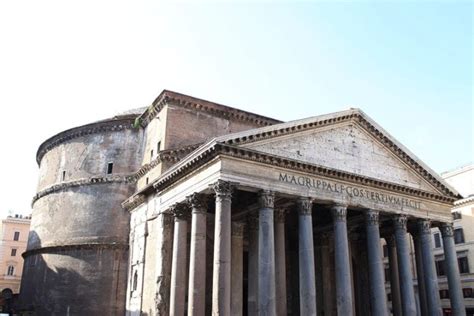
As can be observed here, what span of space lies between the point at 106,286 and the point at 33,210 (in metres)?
7.80

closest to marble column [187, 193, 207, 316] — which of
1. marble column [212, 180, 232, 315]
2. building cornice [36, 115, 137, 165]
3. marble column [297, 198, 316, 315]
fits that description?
marble column [212, 180, 232, 315]

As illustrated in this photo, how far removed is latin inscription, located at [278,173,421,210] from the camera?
1330 cm

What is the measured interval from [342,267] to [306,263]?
133 cm

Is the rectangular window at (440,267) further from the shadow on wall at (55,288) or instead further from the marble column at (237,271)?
the shadow on wall at (55,288)

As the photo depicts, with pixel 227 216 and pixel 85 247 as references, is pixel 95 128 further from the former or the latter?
pixel 227 216

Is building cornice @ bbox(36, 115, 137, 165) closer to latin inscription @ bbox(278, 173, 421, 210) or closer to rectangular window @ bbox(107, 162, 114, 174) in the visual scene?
rectangular window @ bbox(107, 162, 114, 174)

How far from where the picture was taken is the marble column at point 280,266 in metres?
13.4

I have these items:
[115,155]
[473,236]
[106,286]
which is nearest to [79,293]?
[106,286]

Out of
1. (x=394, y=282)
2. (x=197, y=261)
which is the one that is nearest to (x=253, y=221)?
(x=197, y=261)

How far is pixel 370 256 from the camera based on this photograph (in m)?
14.4

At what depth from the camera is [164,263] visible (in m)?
14.7

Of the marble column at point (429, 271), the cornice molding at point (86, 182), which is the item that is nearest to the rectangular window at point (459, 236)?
the marble column at point (429, 271)

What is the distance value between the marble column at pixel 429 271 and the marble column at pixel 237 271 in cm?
610

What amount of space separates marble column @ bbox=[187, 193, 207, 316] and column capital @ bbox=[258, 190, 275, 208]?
1.66m
